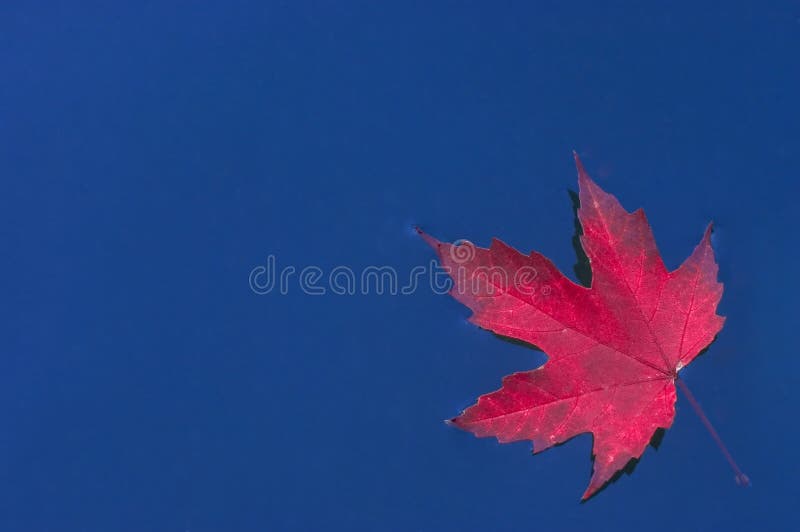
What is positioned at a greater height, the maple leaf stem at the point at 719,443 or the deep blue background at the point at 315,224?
the deep blue background at the point at 315,224

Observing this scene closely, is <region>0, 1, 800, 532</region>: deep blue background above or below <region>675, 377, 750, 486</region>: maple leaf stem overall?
above

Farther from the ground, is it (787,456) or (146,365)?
(146,365)

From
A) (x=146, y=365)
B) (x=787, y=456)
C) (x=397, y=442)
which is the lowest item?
(x=787, y=456)

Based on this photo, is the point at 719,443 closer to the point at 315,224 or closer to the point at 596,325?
the point at 596,325

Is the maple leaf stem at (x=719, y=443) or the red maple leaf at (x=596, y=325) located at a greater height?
the red maple leaf at (x=596, y=325)

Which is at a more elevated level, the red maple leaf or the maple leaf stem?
the red maple leaf

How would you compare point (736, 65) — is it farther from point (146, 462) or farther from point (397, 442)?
point (146, 462)

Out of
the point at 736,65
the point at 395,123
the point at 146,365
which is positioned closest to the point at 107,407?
the point at 146,365
